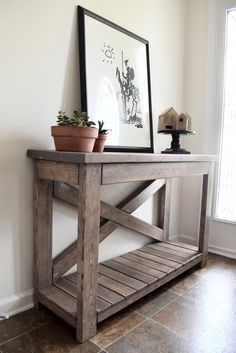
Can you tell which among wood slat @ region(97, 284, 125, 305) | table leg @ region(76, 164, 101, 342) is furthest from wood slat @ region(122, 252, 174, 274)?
table leg @ region(76, 164, 101, 342)

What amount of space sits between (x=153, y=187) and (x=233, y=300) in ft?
3.24

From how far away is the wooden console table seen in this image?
1302 mm

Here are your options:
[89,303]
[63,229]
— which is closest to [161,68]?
[63,229]

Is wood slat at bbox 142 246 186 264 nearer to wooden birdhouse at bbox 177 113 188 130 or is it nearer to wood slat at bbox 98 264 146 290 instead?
wood slat at bbox 98 264 146 290

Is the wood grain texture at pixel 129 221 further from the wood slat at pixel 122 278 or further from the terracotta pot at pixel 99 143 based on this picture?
the terracotta pot at pixel 99 143

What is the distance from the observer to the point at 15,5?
1427 millimetres

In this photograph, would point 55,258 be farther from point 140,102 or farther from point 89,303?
point 140,102

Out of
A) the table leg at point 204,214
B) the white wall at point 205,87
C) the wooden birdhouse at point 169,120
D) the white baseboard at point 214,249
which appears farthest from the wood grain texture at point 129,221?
the wooden birdhouse at point 169,120

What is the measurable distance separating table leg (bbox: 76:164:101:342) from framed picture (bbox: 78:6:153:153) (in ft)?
1.98

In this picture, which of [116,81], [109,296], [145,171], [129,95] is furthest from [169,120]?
[109,296]

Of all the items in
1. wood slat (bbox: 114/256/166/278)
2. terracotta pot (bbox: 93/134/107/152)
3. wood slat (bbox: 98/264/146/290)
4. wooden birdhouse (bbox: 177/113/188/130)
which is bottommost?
wood slat (bbox: 114/256/166/278)

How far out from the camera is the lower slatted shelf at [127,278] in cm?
147

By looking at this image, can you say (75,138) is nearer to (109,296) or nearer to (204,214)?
(109,296)

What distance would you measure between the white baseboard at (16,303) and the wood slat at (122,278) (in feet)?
1.51
